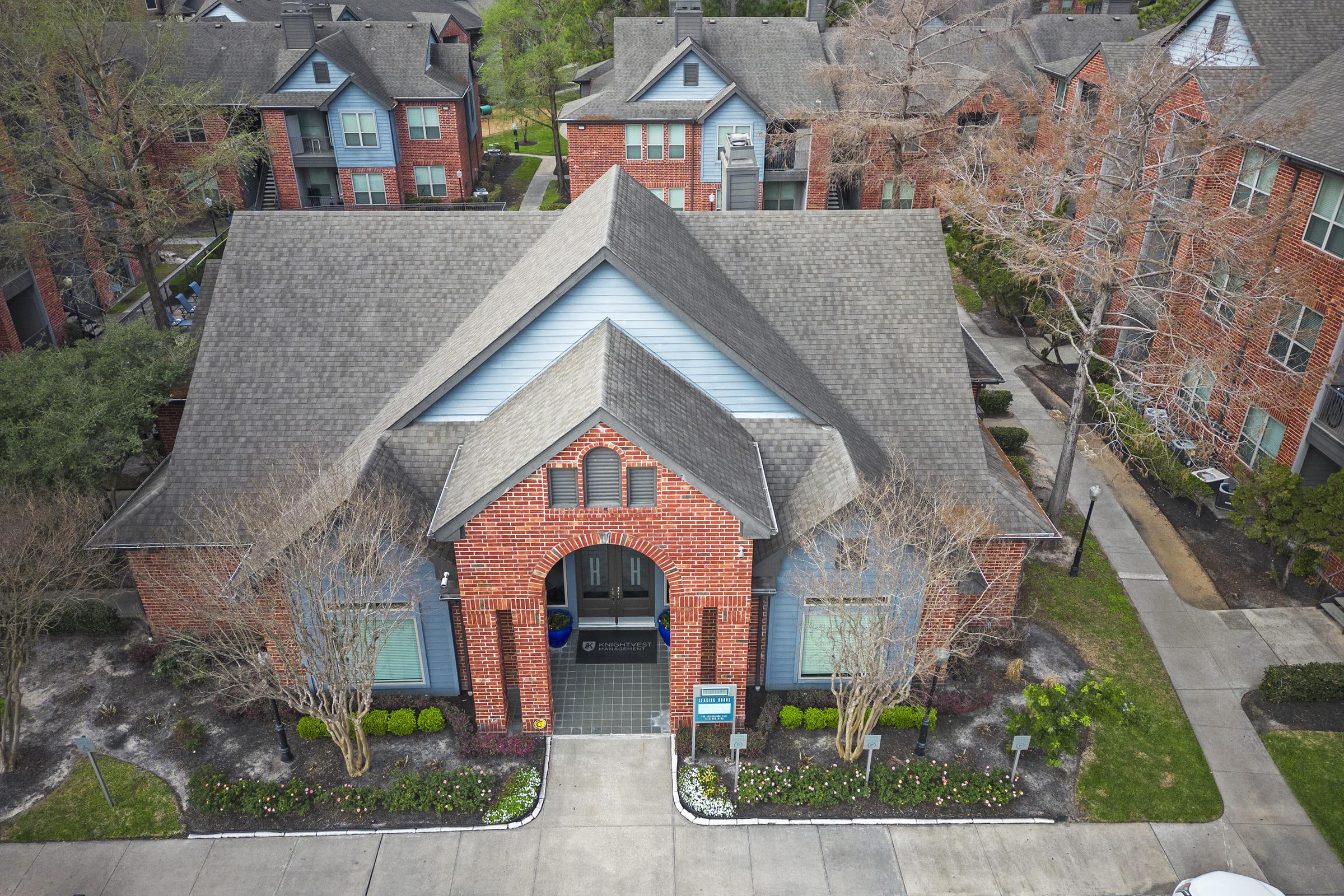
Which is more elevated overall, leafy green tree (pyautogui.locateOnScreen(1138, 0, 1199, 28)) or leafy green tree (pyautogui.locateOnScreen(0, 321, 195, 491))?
leafy green tree (pyautogui.locateOnScreen(1138, 0, 1199, 28))

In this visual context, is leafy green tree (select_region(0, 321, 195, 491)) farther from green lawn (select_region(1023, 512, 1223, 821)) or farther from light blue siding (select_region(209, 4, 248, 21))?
light blue siding (select_region(209, 4, 248, 21))

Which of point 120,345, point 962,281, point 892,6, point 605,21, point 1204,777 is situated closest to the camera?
point 1204,777

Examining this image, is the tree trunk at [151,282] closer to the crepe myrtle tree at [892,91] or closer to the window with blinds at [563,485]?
the window with blinds at [563,485]

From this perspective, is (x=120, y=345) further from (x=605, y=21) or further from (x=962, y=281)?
(x=605, y=21)

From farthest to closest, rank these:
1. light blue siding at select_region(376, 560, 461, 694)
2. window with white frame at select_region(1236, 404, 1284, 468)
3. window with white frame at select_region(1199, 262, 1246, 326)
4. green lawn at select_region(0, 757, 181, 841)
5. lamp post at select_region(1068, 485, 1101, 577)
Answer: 1. window with white frame at select_region(1199, 262, 1246, 326)
2. window with white frame at select_region(1236, 404, 1284, 468)
3. lamp post at select_region(1068, 485, 1101, 577)
4. light blue siding at select_region(376, 560, 461, 694)
5. green lawn at select_region(0, 757, 181, 841)

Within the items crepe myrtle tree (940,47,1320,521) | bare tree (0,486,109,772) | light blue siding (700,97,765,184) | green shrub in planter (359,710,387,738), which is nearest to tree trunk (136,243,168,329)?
bare tree (0,486,109,772)

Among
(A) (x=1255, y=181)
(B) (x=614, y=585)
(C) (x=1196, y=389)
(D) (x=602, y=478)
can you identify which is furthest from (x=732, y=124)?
(D) (x=602, y=478)

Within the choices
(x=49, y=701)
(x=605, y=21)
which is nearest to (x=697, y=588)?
(x=49, y=701)
